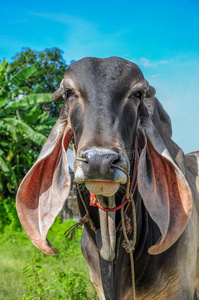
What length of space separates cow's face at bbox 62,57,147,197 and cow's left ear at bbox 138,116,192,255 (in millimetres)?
162

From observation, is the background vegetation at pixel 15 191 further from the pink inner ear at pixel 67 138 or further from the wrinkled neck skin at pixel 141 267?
the pink inner ear at pixel 67 138

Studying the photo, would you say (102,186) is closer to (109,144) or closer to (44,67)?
(109,144)

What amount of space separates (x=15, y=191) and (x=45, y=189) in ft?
37.6

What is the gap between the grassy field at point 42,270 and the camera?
399 cm

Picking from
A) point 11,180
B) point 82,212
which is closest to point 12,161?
point 11,180

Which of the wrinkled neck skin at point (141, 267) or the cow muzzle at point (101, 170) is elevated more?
the cow muzzle at point (101, 170)

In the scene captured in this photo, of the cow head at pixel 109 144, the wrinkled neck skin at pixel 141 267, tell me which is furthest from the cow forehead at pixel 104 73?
the wrinkled neck skin at pixel 141 267

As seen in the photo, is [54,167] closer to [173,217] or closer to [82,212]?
[82,212]

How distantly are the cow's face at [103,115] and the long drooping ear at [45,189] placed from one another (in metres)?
0.22

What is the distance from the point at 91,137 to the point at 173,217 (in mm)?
848

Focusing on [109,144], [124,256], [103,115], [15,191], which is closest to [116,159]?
[109,144]

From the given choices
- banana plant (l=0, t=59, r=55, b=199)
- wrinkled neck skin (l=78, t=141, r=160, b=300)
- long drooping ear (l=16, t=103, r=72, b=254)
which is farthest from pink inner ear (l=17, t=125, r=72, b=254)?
banana plant (l=0, t=59, r=55, b=199)

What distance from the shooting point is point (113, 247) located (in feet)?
7.14

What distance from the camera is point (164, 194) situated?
2.26m
